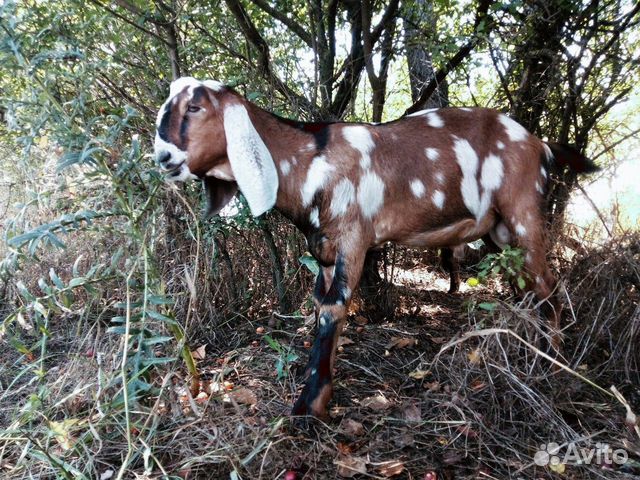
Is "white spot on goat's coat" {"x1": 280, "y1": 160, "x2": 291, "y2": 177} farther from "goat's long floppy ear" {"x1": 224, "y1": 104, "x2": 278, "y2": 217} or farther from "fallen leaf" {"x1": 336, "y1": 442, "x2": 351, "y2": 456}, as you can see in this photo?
"fallen leaf" {"x1": 336, "y1": 442, "x2": 351, "y2": 456}

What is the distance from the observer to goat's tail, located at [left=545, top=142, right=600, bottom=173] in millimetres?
2820

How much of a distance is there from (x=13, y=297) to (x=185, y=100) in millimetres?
2388

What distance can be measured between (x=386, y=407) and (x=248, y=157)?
133 cm

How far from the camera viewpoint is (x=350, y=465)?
1.96 meters

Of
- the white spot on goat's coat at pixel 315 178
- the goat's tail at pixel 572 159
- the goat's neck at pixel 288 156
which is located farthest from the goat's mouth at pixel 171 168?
the goat's tail at pixel 572 159

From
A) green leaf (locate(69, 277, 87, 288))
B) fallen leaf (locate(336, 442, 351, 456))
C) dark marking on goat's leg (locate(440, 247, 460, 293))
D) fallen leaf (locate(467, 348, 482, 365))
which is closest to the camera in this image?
green leaf (locate(69, 277, 87, 288))

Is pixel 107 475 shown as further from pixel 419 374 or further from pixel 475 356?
pixel 475 356

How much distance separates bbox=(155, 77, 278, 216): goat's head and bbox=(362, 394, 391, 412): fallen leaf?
41.5 inches

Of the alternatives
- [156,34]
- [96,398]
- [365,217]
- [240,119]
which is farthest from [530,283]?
[156,34]

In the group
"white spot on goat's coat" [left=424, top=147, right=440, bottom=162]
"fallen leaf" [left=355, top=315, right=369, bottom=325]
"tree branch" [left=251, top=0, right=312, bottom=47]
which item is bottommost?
"fallen leaf" [left=355, top=315, right=369, bottom=325]

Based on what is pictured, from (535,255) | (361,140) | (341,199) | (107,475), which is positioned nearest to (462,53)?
(361,140)

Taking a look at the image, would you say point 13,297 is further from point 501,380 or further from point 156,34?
point 501,380

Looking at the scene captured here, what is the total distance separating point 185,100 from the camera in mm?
2184

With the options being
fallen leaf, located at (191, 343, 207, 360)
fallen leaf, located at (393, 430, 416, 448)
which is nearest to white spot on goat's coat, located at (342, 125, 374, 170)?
fallen leaf, located at (393, 430, 416, 448)
